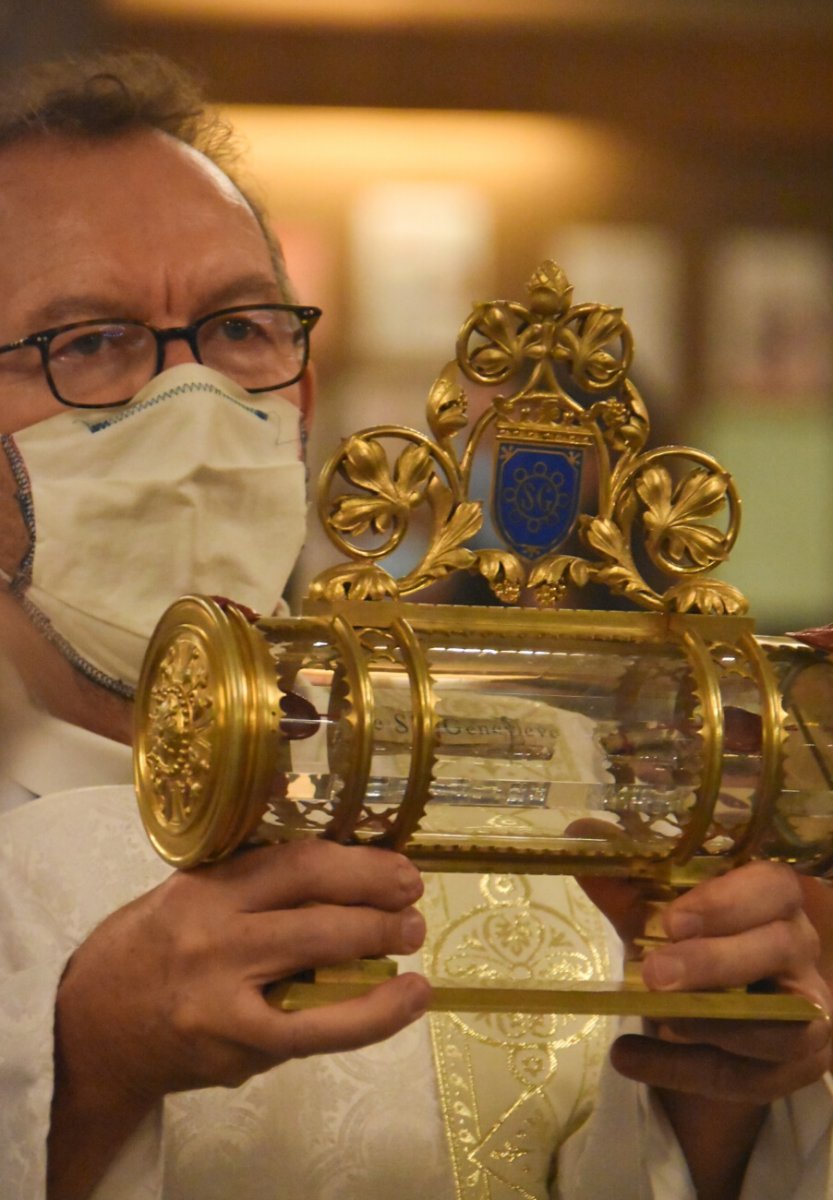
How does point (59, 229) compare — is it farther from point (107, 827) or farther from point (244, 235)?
point (107, 827)

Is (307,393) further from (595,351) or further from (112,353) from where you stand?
(595,351)

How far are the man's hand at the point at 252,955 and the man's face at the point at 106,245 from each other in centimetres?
71

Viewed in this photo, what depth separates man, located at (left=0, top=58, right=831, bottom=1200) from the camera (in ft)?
3.07

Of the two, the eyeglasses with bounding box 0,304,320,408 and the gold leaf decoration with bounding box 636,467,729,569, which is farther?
the eyeglasses with bounding box 0,304,320,408

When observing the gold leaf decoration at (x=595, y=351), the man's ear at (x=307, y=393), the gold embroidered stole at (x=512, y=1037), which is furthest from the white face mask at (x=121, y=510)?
the gold leaf decoration at (x=595, y=351)

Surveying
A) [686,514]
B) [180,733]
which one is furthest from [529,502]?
[180,733]

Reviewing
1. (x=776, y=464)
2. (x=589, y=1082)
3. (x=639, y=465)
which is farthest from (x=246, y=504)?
(x=776, y=464)

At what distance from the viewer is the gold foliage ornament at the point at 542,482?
1064mm

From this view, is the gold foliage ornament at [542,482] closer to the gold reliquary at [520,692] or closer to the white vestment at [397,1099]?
the gold reliquary at [520,692]

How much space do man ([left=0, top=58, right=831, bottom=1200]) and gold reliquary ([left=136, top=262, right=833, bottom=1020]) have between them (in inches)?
1.7

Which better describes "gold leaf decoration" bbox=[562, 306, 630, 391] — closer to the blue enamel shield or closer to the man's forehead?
the blue enamel shield

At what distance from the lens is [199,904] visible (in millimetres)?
932

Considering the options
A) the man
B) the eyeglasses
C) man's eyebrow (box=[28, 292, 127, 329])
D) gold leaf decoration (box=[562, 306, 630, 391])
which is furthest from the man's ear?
gold leaf decoration (box=[562, 306, 630, 391])

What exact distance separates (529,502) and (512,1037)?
544 mm
